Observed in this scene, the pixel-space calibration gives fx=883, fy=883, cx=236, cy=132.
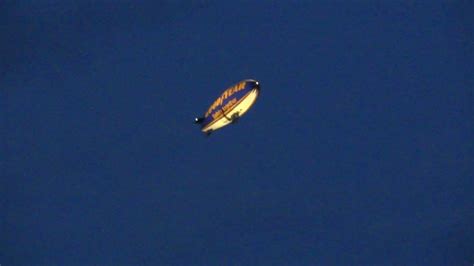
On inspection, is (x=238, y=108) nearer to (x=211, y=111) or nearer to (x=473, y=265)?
(x=211, y=111)

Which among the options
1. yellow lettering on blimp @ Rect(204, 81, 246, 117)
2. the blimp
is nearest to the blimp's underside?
the blimp

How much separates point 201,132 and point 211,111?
29.6ft

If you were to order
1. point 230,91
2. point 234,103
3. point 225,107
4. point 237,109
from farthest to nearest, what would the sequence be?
point 230,91, point 225,107, point 237,109, point 234,103

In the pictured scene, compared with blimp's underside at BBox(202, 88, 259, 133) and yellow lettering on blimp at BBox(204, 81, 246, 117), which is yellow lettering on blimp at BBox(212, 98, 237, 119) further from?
yellow lettering on blimp at BBox(204, 81, 246, 117)

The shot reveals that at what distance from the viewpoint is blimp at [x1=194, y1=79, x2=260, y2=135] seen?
75375mm

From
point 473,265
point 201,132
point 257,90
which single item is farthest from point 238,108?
point 473,265

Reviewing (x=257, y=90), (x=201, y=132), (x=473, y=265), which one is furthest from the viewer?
(x=201, y=132)

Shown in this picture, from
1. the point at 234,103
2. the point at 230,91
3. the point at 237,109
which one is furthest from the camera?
the point at 230,91

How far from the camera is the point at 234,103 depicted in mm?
76000

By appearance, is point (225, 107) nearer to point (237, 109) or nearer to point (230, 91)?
point (237, 109)

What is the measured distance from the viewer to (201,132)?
289 ft

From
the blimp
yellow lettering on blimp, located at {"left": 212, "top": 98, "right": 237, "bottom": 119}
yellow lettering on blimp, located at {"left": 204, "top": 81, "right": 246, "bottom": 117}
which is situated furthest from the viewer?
yellow lettering on blimp, located at {"left": 212, "top": 98, "right": 237, "bottom": 119}

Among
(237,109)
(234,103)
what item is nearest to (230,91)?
(234,103)

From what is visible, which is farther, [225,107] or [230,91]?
[230,91]
